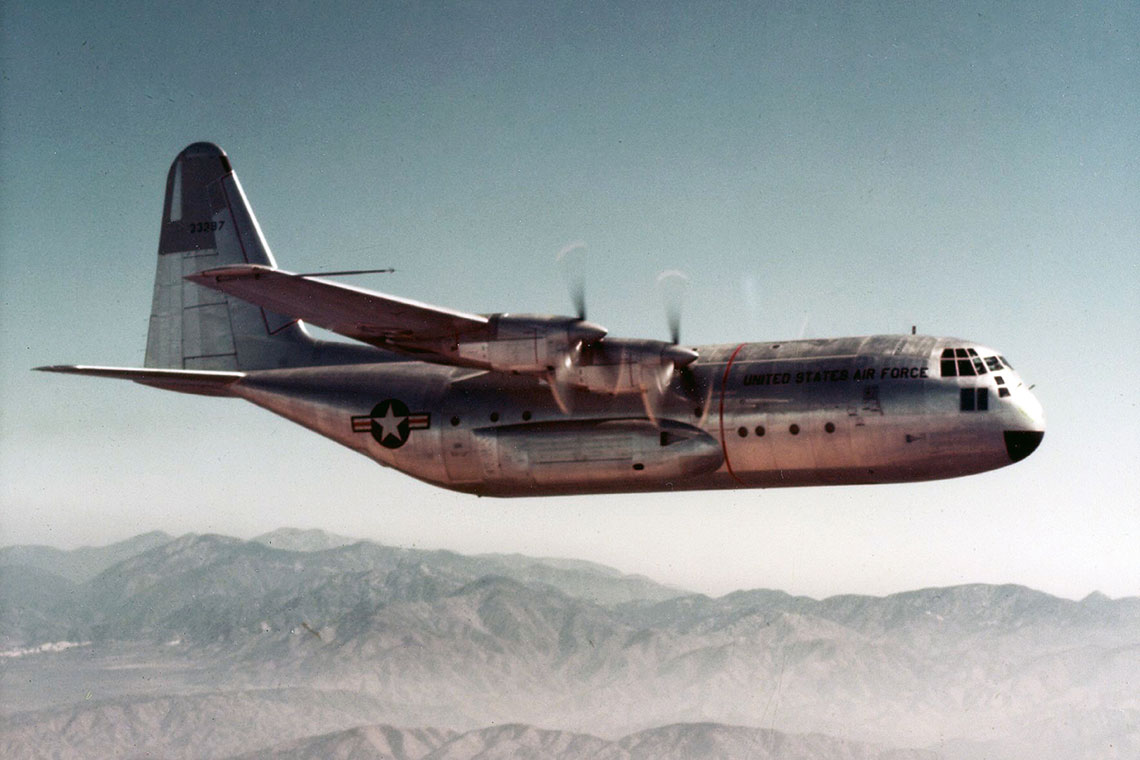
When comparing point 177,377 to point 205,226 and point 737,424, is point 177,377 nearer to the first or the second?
point 205,226

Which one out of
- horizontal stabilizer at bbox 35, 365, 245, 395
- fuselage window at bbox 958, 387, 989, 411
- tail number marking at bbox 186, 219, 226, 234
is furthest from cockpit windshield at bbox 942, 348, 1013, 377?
tail number marking at bbox 186, 219, 226, 234

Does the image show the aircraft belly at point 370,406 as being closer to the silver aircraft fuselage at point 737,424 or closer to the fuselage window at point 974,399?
the silver aircraft fuselage at point 737,424

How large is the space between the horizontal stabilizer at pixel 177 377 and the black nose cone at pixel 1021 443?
22883mm

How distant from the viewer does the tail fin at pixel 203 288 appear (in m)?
35.8

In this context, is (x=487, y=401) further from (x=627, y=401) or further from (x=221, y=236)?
(x=221, y=236)

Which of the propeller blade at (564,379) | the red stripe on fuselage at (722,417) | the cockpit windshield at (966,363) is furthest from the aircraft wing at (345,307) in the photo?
the cockpit windshield at (966,363)

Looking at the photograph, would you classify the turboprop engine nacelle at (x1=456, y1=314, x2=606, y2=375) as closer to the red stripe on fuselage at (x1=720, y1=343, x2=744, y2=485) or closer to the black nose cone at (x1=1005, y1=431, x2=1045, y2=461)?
the red stripe on fuselage at (x1=720, y1=343, x2=744, y2=485)

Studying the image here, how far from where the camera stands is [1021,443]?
81.5 ft

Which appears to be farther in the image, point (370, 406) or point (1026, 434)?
point (370, 406)

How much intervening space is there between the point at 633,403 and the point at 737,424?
2.76 meters

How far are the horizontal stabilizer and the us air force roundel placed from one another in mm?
5640

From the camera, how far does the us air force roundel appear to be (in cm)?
3014

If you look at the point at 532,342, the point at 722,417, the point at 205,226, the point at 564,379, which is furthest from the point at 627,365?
the point at 205,226

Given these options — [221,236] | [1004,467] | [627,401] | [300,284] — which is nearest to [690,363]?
[627,401]
